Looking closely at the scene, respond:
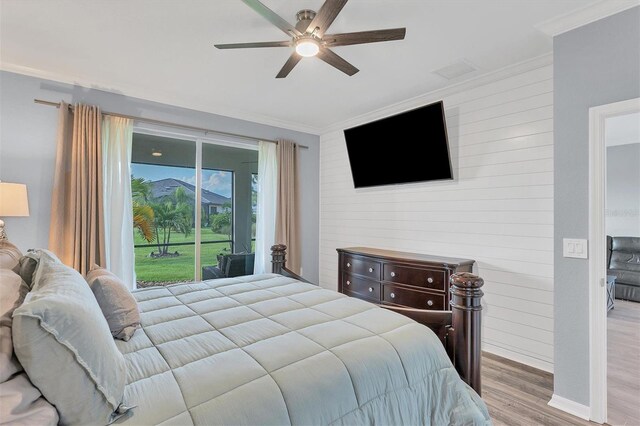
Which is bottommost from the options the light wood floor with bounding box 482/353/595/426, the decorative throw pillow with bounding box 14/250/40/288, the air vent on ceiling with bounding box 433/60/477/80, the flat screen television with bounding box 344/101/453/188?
the light wood floor with bounding box 482/353/595/426

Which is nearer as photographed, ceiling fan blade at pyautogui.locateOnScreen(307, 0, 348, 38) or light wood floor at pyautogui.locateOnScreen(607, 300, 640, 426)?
ceiling fan blade at pyautogui.locateOnScreen(307, 0, 348, 38)

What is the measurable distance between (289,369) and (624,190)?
723 cm

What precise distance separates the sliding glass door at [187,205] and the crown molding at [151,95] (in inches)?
17.7

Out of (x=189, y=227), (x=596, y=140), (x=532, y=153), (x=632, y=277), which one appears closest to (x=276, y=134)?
(x=189, y=227)

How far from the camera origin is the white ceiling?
2166 mm

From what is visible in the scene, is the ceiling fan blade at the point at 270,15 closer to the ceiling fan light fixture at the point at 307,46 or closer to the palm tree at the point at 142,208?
the ceiling fan light fixture at the point at 307,46

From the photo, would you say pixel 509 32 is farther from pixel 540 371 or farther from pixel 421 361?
pixel 540 371

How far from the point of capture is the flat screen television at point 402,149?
11.0 feet

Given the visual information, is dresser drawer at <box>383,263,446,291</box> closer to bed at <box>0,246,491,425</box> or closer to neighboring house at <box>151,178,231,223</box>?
bed at <box>0,246,491,425</box>

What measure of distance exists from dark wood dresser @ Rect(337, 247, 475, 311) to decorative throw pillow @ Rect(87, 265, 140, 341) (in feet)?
8.34

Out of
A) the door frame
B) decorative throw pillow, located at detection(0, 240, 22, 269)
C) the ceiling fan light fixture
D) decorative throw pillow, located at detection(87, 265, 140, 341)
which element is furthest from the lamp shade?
the door frame

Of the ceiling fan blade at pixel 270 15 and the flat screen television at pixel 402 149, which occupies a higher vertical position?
the ceiling fan blade at pixel 270 15

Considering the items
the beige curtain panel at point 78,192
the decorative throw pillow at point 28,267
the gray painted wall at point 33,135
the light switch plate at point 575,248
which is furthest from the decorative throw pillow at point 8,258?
the light switch plate at point 575,248

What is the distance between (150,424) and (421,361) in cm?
111
